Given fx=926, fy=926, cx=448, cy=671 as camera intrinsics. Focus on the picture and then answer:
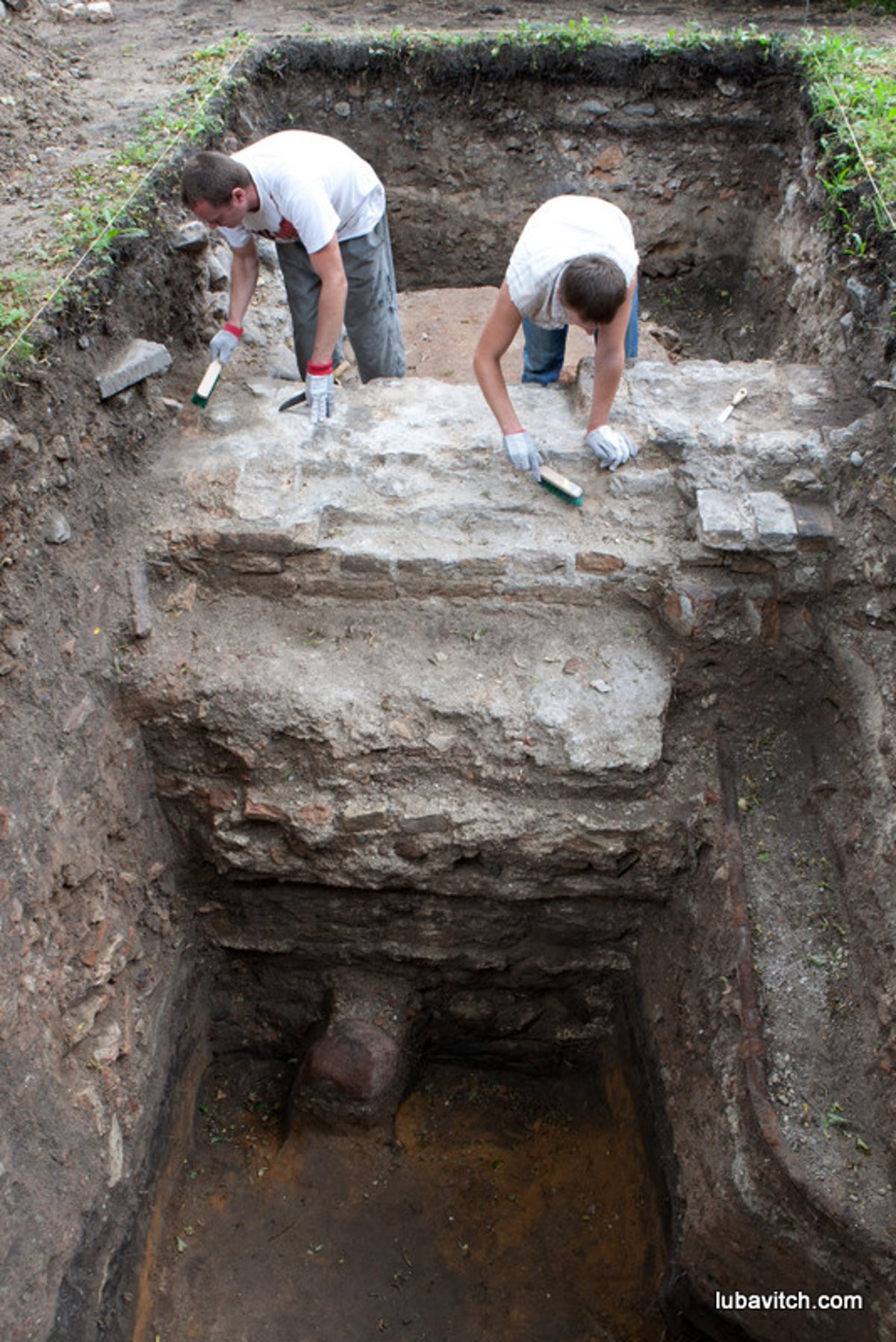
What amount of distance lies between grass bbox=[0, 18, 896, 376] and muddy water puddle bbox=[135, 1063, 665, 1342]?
126 inches

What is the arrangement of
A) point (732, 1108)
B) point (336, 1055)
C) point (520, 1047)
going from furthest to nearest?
1. point (520, 1047)
2. point (336, 1055)
3. point (732, 1108)

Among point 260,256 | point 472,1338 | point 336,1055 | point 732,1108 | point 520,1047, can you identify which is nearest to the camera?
point 732,1108

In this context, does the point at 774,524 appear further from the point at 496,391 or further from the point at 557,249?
the point at 557,249

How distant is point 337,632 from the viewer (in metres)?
3.55

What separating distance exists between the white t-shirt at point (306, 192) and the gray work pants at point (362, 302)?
0.33ft

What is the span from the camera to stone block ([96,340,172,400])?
3453 millimetres

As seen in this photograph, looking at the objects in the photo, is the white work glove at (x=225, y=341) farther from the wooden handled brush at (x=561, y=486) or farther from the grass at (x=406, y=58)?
the wooden handled brush at (x=561, y=486)

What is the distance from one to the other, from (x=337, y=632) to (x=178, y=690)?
625 mm

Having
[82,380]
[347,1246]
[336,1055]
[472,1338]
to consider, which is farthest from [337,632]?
[472,1338]

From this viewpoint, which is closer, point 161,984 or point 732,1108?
point 732,1108

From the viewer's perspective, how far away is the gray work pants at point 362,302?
4.04 m

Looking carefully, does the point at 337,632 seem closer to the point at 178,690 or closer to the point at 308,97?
the point at 178,690

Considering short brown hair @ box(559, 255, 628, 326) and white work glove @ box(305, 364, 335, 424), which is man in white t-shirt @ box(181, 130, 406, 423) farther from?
short brown hair @ box(559, 255, 628, 326)

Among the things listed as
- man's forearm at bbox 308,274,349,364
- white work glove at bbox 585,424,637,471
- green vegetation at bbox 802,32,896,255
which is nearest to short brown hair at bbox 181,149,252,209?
man's forearm at bbox 308,274,349,364
